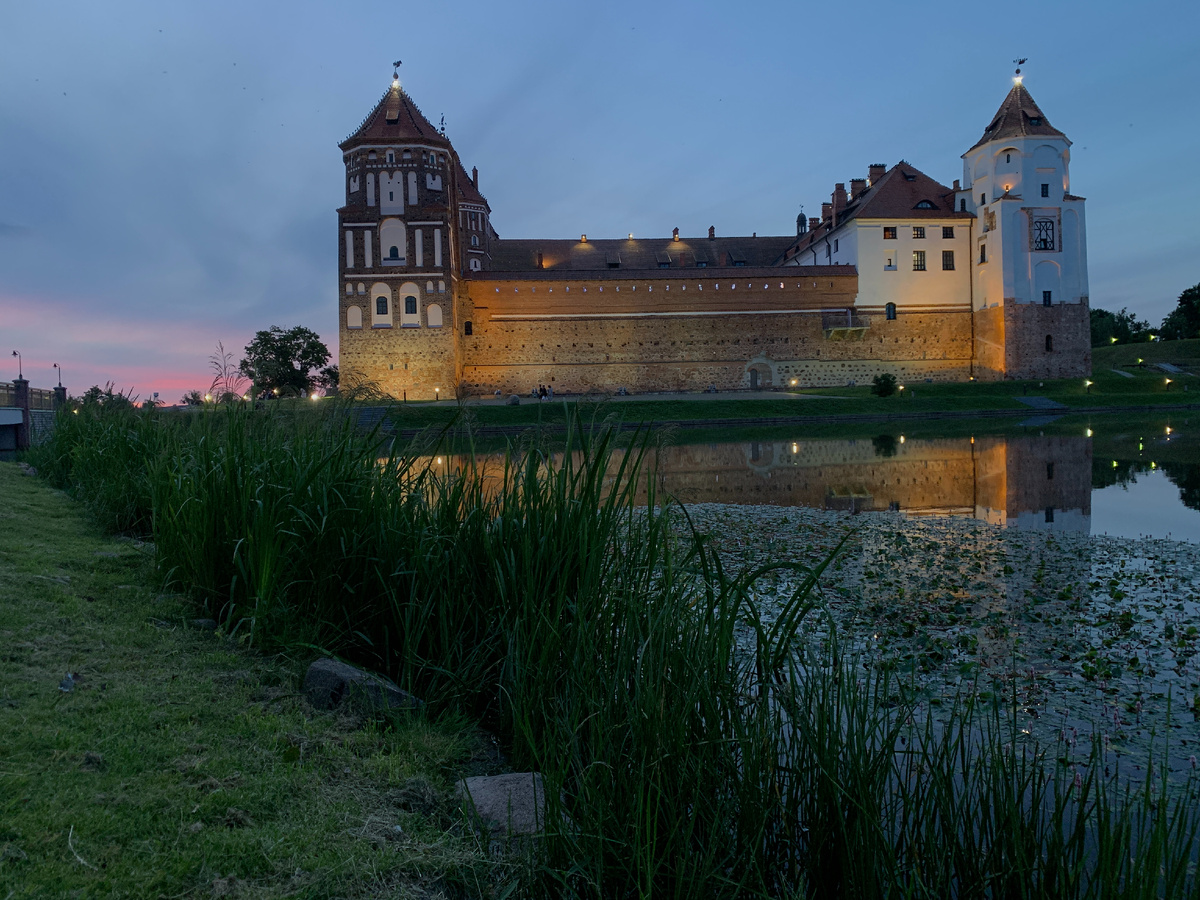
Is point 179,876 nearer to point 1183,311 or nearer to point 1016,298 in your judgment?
point 1016,298

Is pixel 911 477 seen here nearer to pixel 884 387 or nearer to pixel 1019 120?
pixel 884 387

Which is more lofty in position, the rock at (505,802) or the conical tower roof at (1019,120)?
the conical tower roof at (1019,120)

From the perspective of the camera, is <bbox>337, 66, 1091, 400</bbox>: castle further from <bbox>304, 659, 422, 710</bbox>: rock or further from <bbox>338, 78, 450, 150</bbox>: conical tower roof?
<bbox>304, 659, 422, 710</bbox>: rock

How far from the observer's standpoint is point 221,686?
2.81 meters

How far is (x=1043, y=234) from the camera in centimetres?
3678

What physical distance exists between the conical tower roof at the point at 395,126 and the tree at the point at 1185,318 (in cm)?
4857

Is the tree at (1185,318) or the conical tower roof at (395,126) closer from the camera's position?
the conical tower roof at (395,126)

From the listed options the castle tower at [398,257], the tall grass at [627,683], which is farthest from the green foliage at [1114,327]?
the tall grass at [627,683]

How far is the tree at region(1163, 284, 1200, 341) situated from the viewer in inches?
2095

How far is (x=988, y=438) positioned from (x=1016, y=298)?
21904mm

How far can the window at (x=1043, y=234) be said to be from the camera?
36750mm

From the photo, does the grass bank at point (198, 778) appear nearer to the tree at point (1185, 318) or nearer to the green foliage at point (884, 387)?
the green foliage at point (884, 387)

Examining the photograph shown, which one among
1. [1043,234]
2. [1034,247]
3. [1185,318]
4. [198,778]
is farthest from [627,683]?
[1185,318]

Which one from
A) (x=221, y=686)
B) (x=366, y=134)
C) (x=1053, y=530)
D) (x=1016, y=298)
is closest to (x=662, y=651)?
(x=221, y=686)
